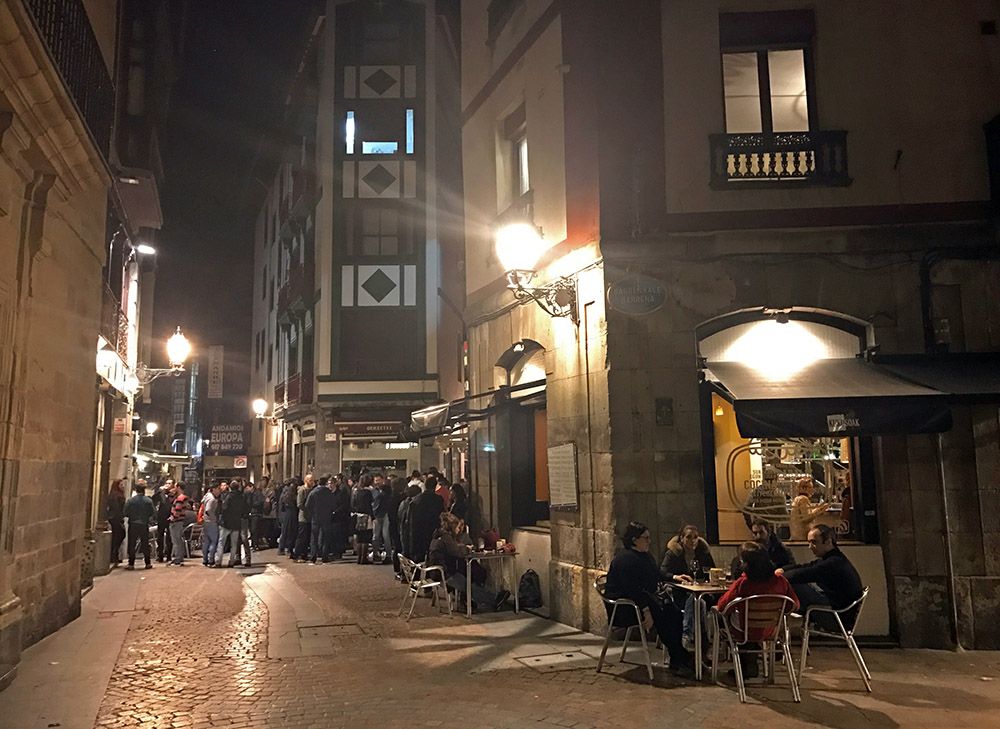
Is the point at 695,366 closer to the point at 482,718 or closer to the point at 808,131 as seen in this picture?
the point at 808,131

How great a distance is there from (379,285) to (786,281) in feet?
63.6

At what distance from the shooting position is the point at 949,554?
8203 millimetres

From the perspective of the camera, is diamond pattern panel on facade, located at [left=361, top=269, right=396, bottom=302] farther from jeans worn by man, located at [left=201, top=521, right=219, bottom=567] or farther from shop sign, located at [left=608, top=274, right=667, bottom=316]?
shop sign, located at [left=608, top=274, right=667, bottom=316]

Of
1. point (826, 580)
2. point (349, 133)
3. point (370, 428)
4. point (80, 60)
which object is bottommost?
point (826, 580)

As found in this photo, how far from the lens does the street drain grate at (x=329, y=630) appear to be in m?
8.82

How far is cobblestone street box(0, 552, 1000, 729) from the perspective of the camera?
Answer: 19.2 feet

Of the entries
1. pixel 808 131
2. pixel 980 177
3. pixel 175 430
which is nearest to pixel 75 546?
pixel 808 131

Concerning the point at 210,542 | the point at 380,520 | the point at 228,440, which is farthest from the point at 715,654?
the point at 228,440

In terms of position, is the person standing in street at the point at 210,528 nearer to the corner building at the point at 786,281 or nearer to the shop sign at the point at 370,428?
the corner building at the point at 786,281

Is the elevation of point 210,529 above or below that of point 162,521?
below

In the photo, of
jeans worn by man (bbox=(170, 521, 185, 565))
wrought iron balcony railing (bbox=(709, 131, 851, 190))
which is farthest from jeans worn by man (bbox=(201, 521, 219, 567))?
wrought iron balcony railing (bbox=(709, 131, 851, 190))

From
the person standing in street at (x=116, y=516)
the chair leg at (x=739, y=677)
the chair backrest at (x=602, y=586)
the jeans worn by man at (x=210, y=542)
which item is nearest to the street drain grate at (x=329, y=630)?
the chair backrest at (x=602, y=586)

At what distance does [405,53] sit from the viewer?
2752 centimetres

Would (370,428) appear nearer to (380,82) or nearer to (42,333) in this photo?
(380,82)
